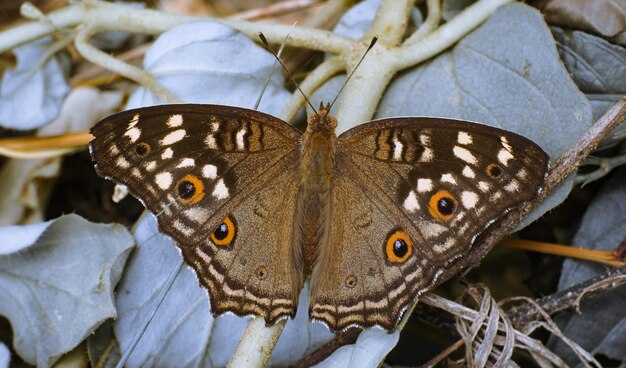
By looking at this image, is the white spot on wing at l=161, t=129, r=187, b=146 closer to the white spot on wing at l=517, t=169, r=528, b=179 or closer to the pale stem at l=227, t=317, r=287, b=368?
the pale stem at l=227, t=317, r=287, b=368

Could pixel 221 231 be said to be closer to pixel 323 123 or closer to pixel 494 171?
pixel 323 123

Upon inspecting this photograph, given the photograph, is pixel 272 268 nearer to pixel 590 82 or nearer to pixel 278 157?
pixel 278 157

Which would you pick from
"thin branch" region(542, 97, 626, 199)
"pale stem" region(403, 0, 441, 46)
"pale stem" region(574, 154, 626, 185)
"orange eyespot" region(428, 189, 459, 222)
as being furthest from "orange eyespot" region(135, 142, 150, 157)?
"pale stem" region(574, 154, 626, 185)

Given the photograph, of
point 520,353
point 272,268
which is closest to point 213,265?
point 272,268

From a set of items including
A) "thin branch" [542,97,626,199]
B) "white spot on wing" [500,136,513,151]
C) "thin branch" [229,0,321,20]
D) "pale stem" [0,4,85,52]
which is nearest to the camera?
"white spot on wing" [500,136,513,151]

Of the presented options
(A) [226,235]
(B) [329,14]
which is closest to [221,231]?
(A) [226,235]
